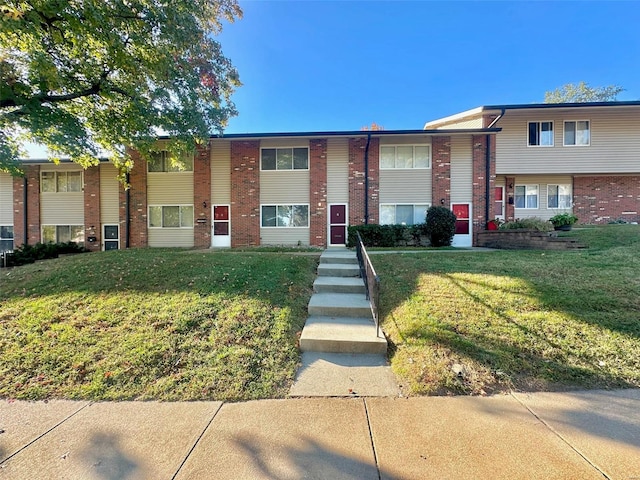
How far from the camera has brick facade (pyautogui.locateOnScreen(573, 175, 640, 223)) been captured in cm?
1456

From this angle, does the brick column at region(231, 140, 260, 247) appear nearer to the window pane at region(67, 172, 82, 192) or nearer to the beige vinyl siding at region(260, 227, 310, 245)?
the beige vinyl siding at region(260, 227, 310, 245)

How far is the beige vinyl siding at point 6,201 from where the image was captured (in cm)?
1461

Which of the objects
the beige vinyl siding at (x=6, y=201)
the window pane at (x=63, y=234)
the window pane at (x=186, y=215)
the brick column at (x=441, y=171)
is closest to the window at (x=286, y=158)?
the window pane at (x=186, y=215)

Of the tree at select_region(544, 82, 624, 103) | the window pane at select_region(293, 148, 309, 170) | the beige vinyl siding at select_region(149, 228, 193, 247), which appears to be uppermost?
the tree at select_region(544, 82, 624, 103)

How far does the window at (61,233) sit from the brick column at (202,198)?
21.2 ft

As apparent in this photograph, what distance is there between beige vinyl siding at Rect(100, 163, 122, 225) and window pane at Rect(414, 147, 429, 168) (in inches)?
594

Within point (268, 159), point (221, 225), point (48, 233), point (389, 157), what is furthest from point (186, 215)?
point (389, 157)

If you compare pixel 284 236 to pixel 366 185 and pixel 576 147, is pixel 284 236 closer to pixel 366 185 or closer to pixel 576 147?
pixel 366 185

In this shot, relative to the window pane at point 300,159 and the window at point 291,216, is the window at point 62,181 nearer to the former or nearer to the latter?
the window at point 291,216

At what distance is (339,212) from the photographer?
1327cm

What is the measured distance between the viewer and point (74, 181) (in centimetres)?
1447

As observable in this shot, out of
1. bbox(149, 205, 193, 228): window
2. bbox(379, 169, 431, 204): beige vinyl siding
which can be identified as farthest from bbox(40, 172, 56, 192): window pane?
bbox(379, 169, 431, 204): beige vinyl siding

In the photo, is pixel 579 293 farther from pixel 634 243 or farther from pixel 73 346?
pixel 73 346

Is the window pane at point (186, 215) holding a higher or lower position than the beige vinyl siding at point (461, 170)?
lower
